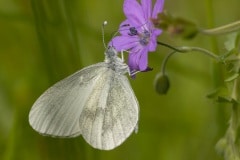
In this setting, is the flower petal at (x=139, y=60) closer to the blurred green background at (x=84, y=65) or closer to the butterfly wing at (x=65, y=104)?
the butterfly wing at (x=65, y=104)

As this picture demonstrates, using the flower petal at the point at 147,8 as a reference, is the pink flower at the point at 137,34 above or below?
below

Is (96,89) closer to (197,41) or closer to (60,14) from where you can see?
(60,14)

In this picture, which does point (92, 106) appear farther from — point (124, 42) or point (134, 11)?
point (134, 11)

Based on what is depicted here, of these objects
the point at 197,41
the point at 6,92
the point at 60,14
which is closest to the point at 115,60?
the point at 60,14

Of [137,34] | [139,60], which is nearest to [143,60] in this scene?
[139,60]

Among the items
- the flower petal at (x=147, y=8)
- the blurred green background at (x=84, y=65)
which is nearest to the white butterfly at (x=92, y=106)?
the blurred green background at (x=84, y=65)

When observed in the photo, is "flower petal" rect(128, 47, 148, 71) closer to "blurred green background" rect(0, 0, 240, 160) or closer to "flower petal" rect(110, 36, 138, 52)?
"flower petal" rect(110, 36, 138, 52)
